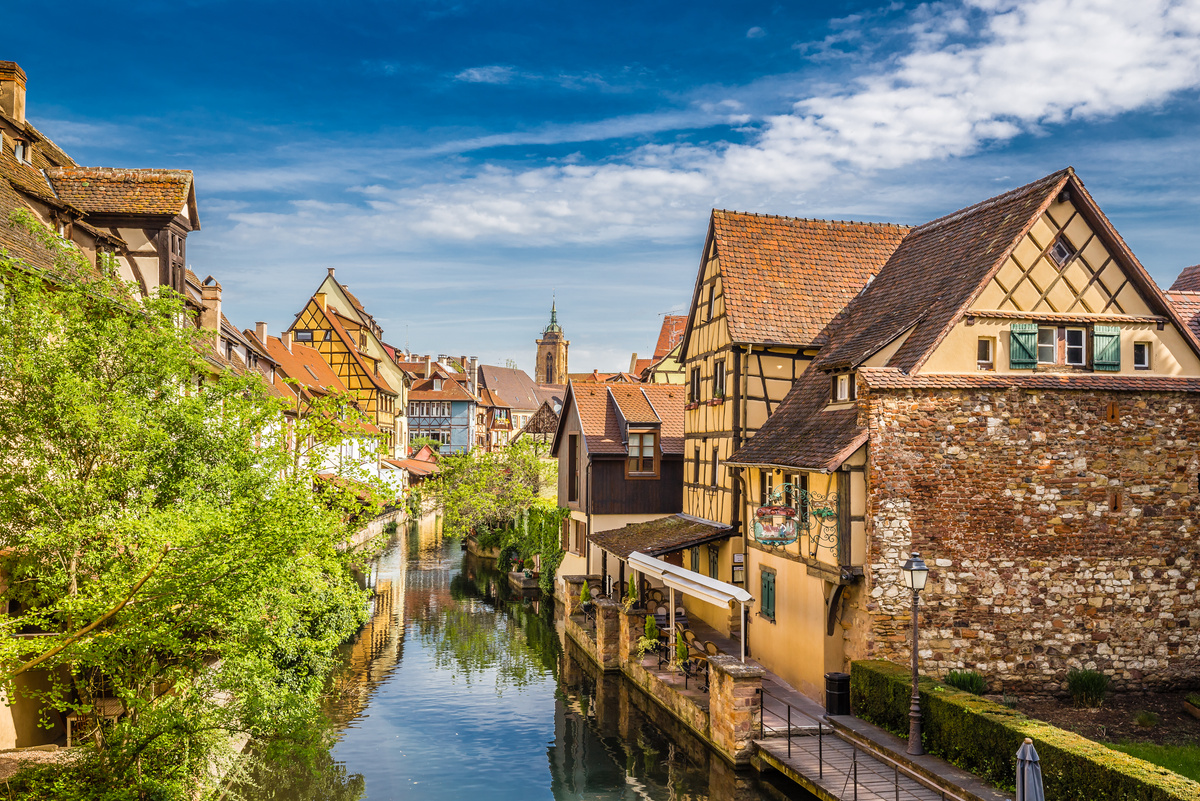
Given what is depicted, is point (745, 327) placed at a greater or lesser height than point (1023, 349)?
greater

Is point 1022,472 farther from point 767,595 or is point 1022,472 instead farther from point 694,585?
point 694,585

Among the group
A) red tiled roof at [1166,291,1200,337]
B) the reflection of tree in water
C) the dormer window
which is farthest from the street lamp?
red tiled roof at [1166,291,1200,337]

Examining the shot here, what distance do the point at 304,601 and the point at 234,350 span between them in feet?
58.1

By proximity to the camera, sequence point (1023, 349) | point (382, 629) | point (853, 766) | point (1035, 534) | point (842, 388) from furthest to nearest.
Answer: point (382, 629) → point (842, 388) → point (1023, 349) → point (1035, 534) → point (853, 766)

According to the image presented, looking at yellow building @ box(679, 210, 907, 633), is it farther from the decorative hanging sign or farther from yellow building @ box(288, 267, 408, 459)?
yellow building @ box(288, 267, 408, 459)

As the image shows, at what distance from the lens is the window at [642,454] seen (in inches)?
1156

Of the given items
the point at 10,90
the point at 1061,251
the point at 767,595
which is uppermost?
the point at 10,90

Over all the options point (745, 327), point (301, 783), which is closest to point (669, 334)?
point (745, 327)

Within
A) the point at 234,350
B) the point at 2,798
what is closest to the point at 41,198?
the point at 2,798

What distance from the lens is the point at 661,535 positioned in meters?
24.7

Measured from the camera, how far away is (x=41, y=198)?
1515cm

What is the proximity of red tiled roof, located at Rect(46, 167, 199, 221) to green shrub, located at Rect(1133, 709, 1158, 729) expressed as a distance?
734 inches

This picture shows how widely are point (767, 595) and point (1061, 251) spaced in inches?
349

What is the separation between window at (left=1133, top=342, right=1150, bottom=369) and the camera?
1667 cm
